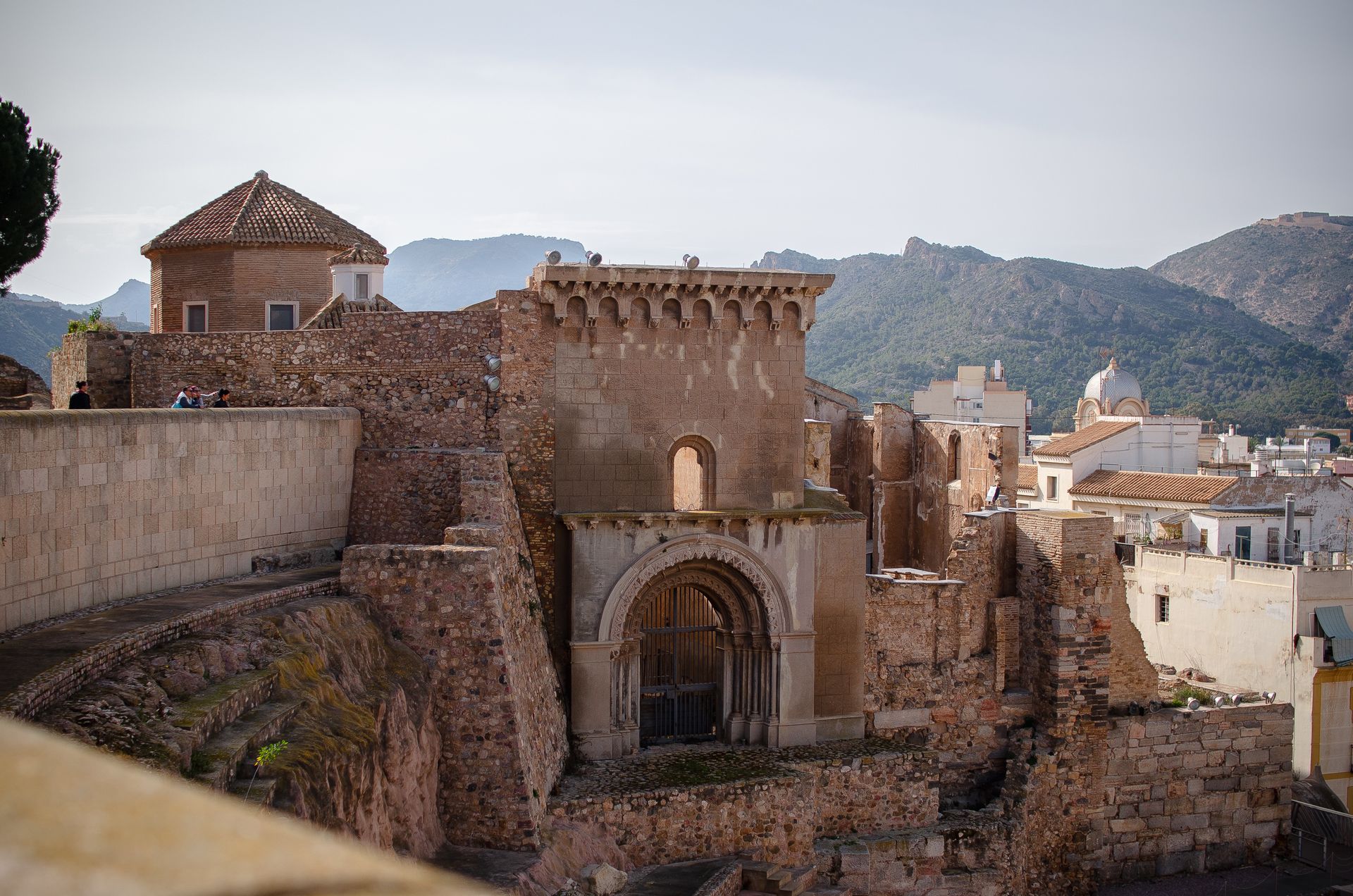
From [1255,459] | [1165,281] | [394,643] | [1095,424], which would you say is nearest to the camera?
[394,643]

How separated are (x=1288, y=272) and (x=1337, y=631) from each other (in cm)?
10113

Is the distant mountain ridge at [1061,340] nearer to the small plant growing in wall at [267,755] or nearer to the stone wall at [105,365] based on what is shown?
the stone wall at [105,365]

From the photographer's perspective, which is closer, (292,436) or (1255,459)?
(292,436)

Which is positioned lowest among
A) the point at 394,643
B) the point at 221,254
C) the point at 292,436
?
the point at 394,643

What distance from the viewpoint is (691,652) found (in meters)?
21.9

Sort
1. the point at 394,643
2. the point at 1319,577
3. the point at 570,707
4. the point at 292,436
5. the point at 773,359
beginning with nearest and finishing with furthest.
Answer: the point at 394,643, the point at 292,436, the point at 570,707, the point at 773,359, the point at 1319,577

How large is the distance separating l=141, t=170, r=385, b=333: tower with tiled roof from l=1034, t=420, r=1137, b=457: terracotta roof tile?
25.2 m

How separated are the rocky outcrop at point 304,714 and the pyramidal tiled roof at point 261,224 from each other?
11.5 meters

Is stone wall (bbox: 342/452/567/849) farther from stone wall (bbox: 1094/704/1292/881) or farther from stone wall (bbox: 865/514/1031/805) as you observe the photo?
stone wall (bbox: 1094/704/1292/881)

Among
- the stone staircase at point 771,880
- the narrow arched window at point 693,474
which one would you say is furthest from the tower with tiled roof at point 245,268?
the stone staircase at point 771,880

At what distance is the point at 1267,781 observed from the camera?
2322cm

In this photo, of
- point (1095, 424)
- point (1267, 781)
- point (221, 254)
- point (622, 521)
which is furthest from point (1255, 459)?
point (221, 254)

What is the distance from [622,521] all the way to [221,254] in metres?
10.1

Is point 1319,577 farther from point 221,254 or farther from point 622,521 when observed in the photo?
point 221,254
